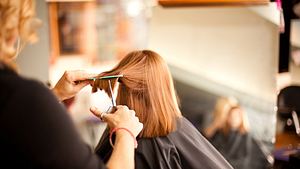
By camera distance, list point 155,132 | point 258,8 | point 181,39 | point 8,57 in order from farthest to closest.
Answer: point 181,39 → point 258,8 → point 155,132 → point 8,57

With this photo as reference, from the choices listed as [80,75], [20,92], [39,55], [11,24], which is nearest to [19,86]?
[20,92]

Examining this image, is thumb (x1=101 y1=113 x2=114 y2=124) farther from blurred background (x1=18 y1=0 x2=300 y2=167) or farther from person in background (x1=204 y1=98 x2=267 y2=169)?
person in background (x1=204 y1=98 x2=267 y2=169)

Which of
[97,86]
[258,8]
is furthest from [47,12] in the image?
[258,8]

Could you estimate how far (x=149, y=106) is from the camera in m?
1.27

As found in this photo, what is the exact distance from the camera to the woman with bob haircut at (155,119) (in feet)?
4.07

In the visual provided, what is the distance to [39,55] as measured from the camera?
163 cm

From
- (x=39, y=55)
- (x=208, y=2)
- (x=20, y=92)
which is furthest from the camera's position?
(x=39, y=55)

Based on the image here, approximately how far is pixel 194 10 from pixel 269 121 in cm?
47

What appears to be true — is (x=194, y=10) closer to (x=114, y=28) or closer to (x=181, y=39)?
(x=181, y=39)

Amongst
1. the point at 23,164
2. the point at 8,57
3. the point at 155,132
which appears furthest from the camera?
the point at 155,132

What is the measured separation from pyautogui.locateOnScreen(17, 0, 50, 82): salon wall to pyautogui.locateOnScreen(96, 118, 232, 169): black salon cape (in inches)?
19.4

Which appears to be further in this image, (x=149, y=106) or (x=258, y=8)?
(x=258, y=8)

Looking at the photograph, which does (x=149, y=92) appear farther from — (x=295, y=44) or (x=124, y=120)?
(x=295, y=44)

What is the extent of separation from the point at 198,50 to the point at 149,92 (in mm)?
360
